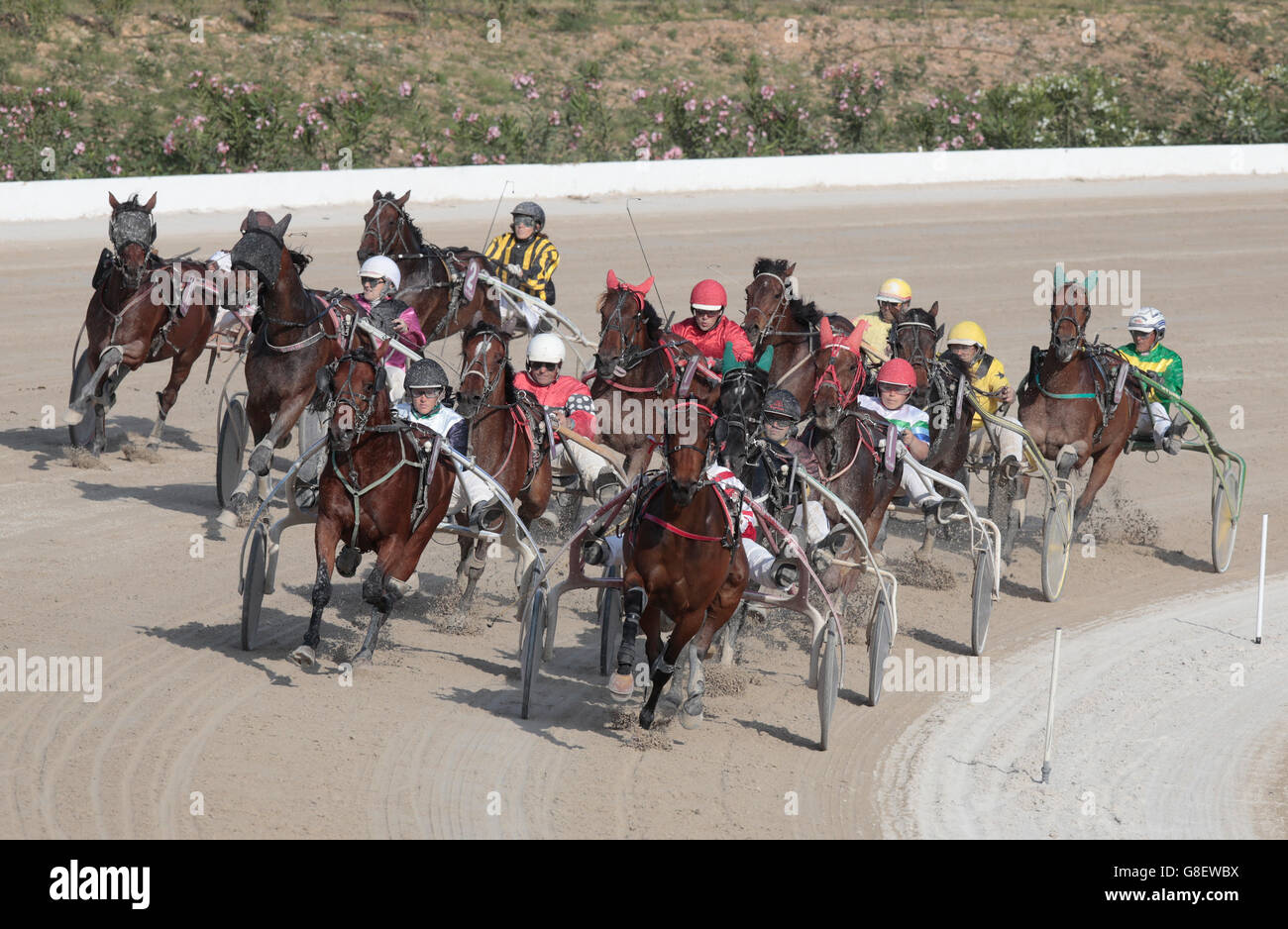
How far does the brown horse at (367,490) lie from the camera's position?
28.7 ft

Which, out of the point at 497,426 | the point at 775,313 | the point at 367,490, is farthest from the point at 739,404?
the point at 367,490

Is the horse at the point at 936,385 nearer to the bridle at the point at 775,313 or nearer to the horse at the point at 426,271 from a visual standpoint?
the bridle at the point at 775,313

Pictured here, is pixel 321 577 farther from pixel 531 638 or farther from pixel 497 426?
pixel 497 426

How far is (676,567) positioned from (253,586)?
9.30ft

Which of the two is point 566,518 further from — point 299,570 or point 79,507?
point 79,507

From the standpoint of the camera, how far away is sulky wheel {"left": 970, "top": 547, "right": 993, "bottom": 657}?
10.4 metres

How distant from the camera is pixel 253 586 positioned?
30.9 ft

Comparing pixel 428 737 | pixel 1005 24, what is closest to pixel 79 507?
Result: pixel 428 737

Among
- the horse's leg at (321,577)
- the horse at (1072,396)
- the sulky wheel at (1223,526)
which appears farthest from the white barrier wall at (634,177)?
the horse's leg at (321,577)

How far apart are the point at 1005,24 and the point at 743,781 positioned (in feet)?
108

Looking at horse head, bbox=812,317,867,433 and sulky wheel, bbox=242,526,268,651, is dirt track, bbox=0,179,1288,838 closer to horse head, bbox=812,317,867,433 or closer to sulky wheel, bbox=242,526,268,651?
sulky wheel, bbox=242,526,268,651

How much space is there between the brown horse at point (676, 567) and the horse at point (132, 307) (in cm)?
667

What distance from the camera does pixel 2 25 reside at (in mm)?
29266

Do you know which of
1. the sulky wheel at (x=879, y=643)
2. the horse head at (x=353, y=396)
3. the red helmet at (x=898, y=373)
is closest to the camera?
the horse head at (x=353, y=396)
